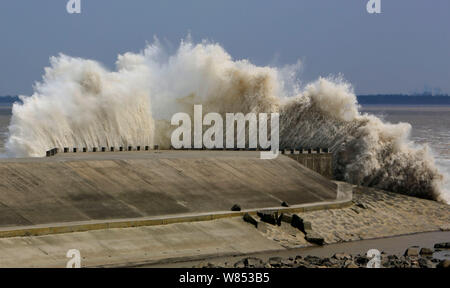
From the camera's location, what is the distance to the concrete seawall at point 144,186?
94.2 ft

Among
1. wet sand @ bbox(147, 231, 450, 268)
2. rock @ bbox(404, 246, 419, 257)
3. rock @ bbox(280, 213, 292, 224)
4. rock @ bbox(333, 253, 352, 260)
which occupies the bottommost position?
wet sand @ bbox(147, 231, 450, 268)

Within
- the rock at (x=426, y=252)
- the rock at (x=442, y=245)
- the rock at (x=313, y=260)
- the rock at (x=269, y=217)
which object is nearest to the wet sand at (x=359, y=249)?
the rock at (x=426, y=252)

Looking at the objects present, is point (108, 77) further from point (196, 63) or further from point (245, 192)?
point (245, 192)

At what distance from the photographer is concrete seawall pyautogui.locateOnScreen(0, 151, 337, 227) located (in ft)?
94.2

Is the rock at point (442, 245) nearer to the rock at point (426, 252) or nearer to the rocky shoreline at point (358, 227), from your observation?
the rocky shoreline at point (358, 227)

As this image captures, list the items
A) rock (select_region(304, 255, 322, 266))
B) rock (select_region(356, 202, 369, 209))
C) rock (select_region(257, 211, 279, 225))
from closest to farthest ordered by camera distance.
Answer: rock (select_region(304, 255, 322, 266)) → rock (select_region(257, 211, 279, 225)) → rock (select_region(356, 202, 369, 209))

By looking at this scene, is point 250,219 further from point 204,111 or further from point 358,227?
point 204,111

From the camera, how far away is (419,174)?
144 ft

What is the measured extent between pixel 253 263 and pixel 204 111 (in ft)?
85.3

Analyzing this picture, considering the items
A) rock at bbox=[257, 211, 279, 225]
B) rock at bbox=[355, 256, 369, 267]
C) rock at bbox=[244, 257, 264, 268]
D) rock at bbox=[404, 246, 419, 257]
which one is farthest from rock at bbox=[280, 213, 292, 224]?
rock at bbox=[244, 257, 264, 268]

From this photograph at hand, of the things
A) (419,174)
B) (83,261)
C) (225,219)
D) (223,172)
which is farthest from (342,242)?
(419,174)

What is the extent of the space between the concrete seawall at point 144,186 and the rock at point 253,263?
4.57m

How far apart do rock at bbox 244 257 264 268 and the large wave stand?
18.2 meters

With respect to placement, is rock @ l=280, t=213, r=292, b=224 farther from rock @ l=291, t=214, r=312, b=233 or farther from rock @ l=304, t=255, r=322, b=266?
rock @ l=304, t=255, r=322, b=266
